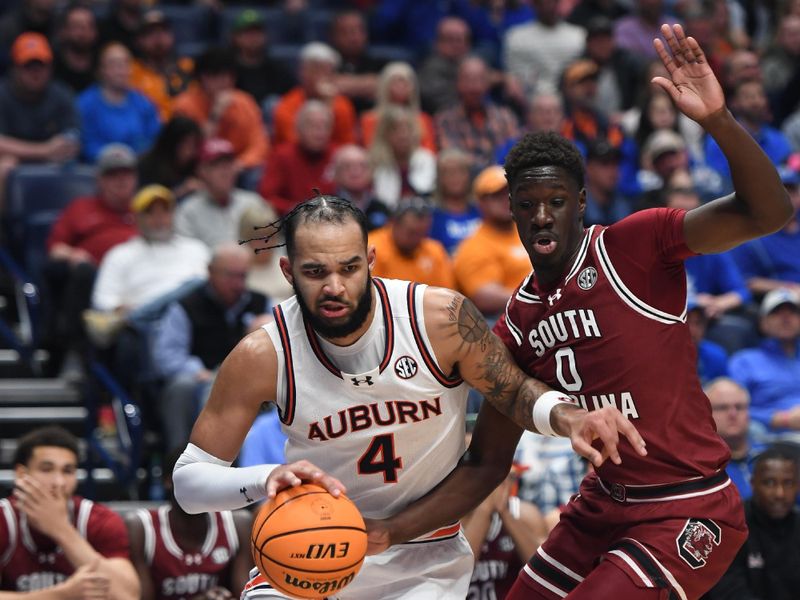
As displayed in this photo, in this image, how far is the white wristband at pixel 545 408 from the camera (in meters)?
4.43

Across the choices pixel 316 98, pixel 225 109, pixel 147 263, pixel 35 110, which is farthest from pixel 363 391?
pixel 316 98

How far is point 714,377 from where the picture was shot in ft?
29.7

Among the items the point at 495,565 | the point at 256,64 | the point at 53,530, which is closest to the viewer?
the point at 53,530

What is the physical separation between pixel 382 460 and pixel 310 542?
601 millimetres

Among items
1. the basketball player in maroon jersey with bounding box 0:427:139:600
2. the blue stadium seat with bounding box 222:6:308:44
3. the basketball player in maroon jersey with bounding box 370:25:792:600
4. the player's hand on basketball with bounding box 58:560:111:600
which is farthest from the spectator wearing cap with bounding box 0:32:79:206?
the basketball player in maroon jersey with bounding box 370:25:792:600

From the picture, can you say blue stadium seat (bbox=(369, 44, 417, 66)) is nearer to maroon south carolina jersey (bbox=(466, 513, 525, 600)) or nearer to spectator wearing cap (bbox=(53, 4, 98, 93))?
spectator wearing cap (bbox=(53, 4, 98, 93))

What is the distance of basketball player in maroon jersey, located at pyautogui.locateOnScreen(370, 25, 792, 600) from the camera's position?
4.33 metres

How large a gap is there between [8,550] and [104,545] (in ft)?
1.55

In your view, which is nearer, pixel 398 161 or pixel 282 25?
pixel 398 161

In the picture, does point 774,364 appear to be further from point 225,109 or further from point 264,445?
point 225,109

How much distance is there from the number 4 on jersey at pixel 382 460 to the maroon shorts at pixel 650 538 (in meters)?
0.61

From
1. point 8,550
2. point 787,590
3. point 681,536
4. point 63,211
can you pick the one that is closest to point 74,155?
point 63,211

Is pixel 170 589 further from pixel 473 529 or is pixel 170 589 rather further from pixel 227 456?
pixel 227 456

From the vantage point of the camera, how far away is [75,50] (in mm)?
11219
